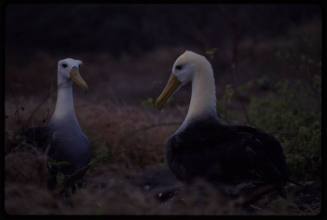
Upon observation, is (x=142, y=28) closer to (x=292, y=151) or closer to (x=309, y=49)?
(x=309, y=49)

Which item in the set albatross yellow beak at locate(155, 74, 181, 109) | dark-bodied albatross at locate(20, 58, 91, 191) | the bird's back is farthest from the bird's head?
dark-bodied albatross at locate(20, 58, 91, 191)

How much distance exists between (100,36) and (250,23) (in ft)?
13.5

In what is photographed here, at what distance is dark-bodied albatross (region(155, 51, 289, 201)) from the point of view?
344 centimetres

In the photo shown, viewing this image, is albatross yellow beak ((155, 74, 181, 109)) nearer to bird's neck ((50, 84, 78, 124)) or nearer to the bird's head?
the bird's head

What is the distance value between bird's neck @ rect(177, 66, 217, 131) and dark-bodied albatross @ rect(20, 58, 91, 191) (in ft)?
2.46

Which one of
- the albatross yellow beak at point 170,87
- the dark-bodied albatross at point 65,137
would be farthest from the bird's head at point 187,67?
the dark-bodied albatross at point 65,137

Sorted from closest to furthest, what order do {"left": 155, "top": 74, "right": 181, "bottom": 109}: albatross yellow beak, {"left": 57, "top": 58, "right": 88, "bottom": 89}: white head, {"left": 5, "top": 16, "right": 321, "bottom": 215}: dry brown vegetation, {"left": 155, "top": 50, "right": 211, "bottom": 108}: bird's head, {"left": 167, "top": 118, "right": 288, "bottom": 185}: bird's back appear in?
{"left": 5, "top": 16, "right": 321, "bottom": 215}: dry brown vegetation → {"left": 167, "top": 118, "right": 288, "bottom": 185}: bird's back → {"left": 155, "top": 50, "right": 211, "bottom": 108}: bird's head → {"left": 155, "top": 74, "right": 181, "bottom": 109}: albatross yellow beak → {"left": 57, "top": 58, "right": 88, "bottom": 89}: white head

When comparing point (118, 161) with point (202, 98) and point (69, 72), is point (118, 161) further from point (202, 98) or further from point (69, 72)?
point (202, 98)

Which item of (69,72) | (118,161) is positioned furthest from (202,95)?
(118,161)

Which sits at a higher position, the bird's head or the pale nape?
the bird's head

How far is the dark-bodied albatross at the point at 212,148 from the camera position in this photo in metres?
3.44

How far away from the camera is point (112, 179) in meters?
4.16

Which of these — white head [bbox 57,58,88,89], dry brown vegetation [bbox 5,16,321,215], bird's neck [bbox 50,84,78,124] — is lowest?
dry brown vegetation [bbox 5,16,321,215]

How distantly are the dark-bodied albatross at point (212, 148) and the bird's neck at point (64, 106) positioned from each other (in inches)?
35.1
